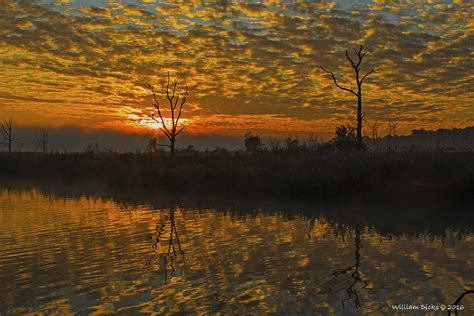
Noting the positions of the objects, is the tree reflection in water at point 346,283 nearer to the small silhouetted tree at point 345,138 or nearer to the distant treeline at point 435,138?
the small silhouetted tree at point 345,138

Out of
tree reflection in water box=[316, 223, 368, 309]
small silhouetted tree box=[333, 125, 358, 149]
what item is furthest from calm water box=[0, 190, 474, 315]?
small silhouetted tree box=[333, 125, 358, 149]

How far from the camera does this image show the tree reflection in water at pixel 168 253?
30.2 ft

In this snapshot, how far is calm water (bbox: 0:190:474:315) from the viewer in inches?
281

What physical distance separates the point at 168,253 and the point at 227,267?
2.00 meters

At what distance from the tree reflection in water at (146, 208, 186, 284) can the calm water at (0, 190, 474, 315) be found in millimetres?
25

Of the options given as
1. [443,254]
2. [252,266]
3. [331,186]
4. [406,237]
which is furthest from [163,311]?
[331,186]

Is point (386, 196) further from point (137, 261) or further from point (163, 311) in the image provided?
point (163, 311)

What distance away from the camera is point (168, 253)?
1066cm

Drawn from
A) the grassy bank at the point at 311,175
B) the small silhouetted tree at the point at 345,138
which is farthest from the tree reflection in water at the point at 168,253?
the small silhouetted tree at the point at 345,138

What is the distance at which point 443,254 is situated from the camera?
1021 cm

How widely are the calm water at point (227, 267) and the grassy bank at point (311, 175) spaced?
634cm

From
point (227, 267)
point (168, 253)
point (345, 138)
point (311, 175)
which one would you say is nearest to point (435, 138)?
point (345, 138)

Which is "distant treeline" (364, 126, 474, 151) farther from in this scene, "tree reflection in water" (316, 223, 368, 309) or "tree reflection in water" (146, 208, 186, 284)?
"tree reflection in water" (316, 223, 368, 309)

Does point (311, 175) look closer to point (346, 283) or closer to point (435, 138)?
point (346, 283)
